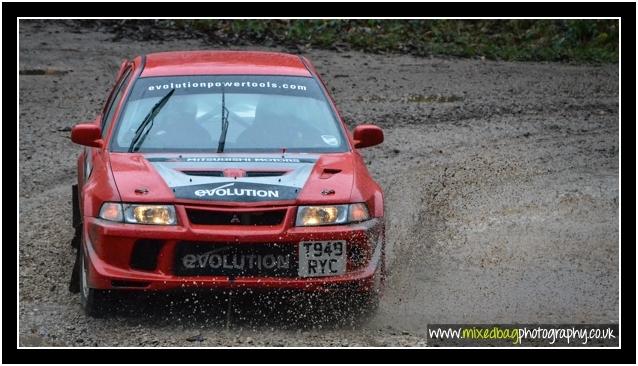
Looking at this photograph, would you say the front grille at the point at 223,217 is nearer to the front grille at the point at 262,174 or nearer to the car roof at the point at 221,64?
the front grille at the point at 262,174

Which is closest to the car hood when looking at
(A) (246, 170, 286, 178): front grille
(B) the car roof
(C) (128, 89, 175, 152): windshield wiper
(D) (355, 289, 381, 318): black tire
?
(A) (246, 170, 286, 178): front grille

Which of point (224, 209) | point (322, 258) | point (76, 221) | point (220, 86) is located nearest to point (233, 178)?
point (224, 209)

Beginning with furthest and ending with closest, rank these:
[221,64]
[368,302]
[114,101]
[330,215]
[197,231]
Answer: [114,101] → [221,64] → [368,302] → [330,215] → [197,231]

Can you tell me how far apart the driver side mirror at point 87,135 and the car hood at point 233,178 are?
336 mm

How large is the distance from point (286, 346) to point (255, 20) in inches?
582

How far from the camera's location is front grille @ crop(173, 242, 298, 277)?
21.9ft

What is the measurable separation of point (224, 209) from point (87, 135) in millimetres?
1535

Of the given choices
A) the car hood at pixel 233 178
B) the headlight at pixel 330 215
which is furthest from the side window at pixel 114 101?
the headlight at pixel 330 215

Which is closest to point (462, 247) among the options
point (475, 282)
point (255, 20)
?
point (475, 282)

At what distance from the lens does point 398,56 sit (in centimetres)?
1881

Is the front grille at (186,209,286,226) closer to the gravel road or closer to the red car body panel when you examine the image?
the red car body panel

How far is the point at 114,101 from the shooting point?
342 inches

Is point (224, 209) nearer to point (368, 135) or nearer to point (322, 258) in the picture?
point (322, 258)

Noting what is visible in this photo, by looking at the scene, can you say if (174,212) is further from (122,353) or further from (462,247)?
(462,247)
